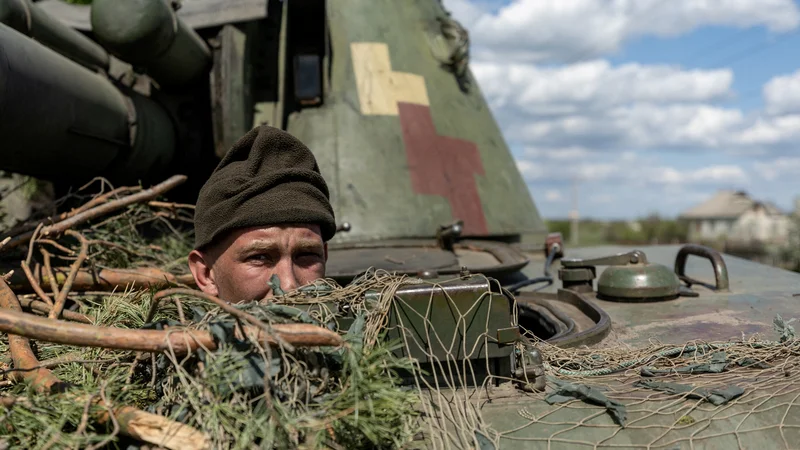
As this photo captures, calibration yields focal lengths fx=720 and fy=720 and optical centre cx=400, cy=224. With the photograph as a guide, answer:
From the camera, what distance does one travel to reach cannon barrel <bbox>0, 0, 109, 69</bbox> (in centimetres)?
296

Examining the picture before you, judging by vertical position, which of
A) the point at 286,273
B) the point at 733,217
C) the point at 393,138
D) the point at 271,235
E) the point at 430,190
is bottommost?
the point at 733,217

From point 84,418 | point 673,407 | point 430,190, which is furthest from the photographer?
point 430,190

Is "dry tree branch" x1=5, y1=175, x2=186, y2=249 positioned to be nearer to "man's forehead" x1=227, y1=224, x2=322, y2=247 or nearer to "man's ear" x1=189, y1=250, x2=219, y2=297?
"man's ear" x1=189, y1=250, x2=219, y2=297

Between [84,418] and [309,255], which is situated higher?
[309,255]

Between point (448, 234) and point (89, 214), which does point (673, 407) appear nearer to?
point (448, 234)

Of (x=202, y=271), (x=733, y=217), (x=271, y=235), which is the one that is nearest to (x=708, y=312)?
(x=271, y=235)

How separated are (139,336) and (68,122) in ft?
6.23

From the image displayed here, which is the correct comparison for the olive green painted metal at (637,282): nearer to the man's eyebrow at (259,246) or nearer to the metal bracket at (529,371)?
the metal bracket at (529,371)

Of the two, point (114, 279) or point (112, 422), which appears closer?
point (112, 422)

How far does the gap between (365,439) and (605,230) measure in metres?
45.2

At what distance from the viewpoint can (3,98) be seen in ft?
8.24

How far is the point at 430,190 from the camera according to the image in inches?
159

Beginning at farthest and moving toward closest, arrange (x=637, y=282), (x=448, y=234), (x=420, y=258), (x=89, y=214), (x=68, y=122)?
(x=448, y=234) < (x=420, y=258) < (x=637, y=282) < (x=68, y=122) < (x=89, y=214)

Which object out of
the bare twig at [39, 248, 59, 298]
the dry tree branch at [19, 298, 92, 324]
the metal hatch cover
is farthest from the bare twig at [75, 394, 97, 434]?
the metal hatch cover
